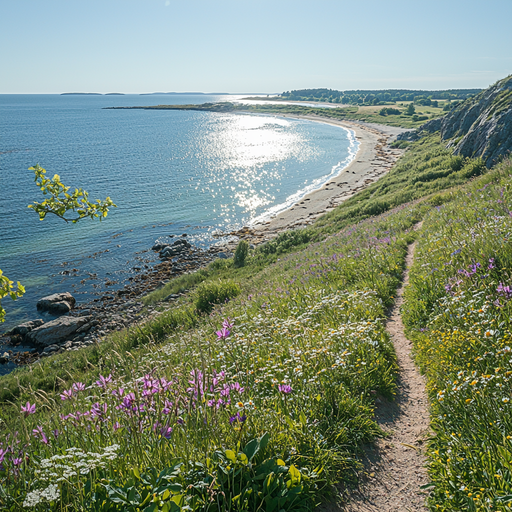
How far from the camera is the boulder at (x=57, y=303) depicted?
A: 80.9ft

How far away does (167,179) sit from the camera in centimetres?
6350

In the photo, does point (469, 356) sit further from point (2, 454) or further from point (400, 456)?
point (2, 454)

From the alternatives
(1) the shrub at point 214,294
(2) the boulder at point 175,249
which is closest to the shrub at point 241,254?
(1) the shrub at point 214,294

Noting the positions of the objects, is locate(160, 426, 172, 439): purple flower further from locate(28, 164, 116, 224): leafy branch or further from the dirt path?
locate(28, 164, 116, 224): leafy branch

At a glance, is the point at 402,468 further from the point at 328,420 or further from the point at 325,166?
the point at 325,166

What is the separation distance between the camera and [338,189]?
53.8m

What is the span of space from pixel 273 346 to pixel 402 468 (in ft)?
9.13

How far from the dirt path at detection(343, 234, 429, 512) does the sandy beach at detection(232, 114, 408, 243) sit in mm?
30577

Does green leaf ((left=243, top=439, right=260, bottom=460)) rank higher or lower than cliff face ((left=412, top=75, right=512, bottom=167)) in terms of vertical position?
lower

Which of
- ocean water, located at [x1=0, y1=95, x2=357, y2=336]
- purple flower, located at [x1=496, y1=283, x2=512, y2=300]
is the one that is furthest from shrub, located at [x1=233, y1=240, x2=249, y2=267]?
purple flower, located at [x1=496, y1=283, x2=512, y2=300]

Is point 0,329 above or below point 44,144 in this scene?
below

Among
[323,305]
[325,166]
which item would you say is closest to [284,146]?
[325,166]

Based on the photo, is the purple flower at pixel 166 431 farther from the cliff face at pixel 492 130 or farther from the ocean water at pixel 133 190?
the cliff face at pixel 492 130

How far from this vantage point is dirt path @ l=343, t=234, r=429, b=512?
13.2 feet
